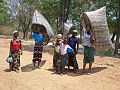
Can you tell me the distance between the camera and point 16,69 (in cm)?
1052

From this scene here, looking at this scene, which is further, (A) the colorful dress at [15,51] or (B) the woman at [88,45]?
(B) the woman at [88,45]

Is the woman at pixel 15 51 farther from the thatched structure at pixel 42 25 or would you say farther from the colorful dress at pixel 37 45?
the thatched structure at pixel 42 25

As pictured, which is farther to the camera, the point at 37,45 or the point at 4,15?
the point at 4,15

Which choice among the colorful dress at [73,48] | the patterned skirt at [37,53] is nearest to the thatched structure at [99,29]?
the colorful dress at [73,48]

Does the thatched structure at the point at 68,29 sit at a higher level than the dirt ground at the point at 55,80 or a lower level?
higher

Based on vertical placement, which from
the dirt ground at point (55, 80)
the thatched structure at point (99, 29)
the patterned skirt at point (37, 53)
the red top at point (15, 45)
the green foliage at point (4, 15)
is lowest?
the dirt ground at point (55, 80)

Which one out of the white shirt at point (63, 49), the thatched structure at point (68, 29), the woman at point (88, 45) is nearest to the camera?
the white shirt at point (63, 49)

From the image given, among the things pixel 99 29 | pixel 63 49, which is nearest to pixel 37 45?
pixel 63 49

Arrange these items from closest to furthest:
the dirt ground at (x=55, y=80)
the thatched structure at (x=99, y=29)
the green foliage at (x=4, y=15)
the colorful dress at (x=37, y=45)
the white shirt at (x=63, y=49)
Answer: the dirt ground at (x=55, y=80) < the white shirt at (x=63, y=49) < the thatched structure at (x=99, y=29) < the colorful dress at (x=37, y=45) < the green foliage at (x=4, y=15)

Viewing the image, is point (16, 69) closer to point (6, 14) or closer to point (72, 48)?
point (72, 48)

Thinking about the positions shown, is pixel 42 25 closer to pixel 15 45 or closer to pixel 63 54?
pixel 15 45

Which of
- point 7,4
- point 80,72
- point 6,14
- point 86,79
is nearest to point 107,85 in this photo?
point 86,79

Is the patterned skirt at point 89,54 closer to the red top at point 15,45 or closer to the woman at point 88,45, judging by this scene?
the woman at point 88,45

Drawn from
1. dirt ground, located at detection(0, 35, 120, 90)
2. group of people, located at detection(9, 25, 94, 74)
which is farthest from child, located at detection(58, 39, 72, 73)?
dirt ground, located at detection(0, 35, 120, 90)
